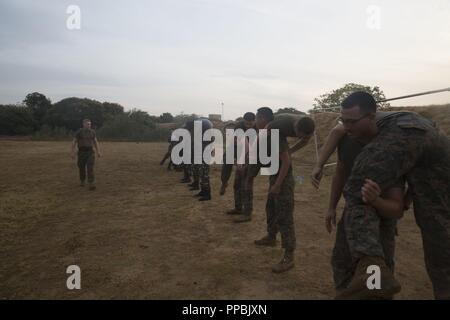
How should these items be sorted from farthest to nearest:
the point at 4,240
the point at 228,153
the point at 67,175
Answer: the point at 67,175, the point at 228,153, the point at 4,240

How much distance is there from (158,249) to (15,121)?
3890cm

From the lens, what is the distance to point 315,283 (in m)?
3.46

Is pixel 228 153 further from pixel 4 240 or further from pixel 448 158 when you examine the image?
pixel 448 158

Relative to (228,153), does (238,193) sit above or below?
below

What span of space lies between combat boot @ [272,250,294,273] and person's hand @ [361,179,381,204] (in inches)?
81.4

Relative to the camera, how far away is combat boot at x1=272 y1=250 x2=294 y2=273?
12.0 feet

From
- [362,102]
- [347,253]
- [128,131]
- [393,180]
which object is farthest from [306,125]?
[128,131]

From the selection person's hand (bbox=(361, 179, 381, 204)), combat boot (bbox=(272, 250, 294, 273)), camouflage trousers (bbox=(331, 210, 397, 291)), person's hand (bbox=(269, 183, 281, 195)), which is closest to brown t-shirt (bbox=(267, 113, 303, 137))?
person's hand (bbox=(269, 183, 281, 195))

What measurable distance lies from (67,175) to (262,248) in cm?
863

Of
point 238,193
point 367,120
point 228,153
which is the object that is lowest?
point 238,193

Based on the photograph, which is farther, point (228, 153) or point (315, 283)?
point (228, 153)

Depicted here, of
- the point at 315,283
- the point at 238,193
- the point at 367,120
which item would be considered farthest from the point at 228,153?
the point at 367,120

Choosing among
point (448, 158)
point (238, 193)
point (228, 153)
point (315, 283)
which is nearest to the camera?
point (448, 158)

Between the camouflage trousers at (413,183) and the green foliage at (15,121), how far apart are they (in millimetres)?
41443
